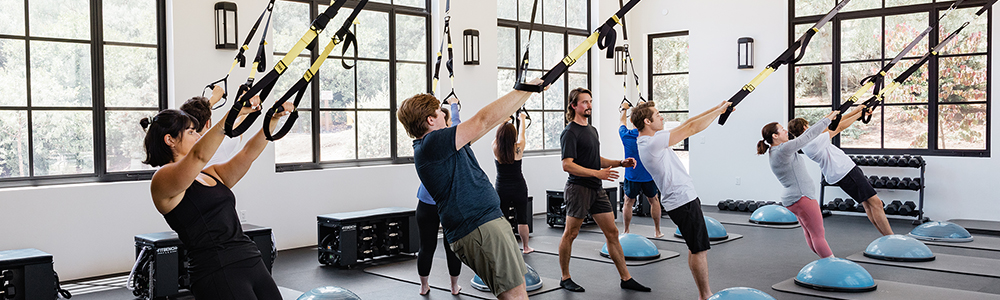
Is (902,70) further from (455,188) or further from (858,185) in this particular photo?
(455,188)

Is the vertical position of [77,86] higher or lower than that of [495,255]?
higher

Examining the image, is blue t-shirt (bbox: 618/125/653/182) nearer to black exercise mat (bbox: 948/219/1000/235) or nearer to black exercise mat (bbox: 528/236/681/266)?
black exercise mat (bbox: 528/236/681/266)

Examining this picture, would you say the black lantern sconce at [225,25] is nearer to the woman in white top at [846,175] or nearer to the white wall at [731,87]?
the woman in white top at [846,175]

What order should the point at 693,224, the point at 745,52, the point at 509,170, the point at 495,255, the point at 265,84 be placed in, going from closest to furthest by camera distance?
1. the point at 265,84
2. the point at 495,255
3. the point at 693,224
4. the point at 509,170
5. the point at 745,52

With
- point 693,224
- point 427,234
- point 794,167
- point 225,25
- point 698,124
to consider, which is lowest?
point 427,234

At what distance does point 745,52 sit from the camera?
8.94 metres

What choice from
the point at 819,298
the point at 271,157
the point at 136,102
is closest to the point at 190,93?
the point at 136,102

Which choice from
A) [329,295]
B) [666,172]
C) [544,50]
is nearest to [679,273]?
[666,172]

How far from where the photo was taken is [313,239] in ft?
22.0

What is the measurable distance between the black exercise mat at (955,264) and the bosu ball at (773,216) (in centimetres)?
189

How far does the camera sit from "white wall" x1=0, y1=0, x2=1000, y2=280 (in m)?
5.21

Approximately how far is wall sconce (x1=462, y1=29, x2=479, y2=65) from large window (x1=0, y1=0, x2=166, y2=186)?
3.08m

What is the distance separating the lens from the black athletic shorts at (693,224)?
12.4 feet

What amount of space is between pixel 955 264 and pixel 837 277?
5.18 feet
